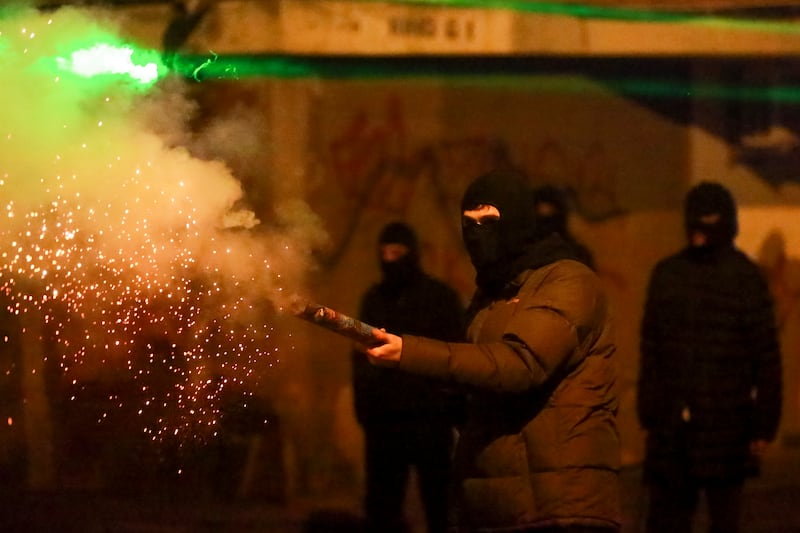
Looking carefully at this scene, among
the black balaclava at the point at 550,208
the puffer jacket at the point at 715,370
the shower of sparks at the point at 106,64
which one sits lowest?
the puffer jacket at the point at 715,370

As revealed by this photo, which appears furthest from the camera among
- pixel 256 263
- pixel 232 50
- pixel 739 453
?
pixel 232 50

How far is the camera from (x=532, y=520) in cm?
352

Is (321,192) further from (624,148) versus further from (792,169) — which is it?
(792,169)

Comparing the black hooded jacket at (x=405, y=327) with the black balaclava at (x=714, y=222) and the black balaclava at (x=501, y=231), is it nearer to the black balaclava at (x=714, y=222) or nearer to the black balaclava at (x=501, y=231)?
the black balaclava at (x=714, y=222)

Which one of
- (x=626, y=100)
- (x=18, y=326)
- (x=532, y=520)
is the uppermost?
(x=626, y=100)

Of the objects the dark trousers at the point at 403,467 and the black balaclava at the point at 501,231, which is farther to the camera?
the dark trousers at the point at 403,467

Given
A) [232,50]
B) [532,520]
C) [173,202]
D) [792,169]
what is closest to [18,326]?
[173,202]

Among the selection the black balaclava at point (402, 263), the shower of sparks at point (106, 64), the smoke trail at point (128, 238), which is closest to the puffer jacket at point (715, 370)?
the black balaclava at point (402, 263)

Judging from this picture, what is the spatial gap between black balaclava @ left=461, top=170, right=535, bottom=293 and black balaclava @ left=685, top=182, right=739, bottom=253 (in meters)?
1.90

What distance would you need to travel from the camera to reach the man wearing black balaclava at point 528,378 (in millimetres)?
3396

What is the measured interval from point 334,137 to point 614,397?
14.5 ft

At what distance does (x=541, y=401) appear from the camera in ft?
11.7

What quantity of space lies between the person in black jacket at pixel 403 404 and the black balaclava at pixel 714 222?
1.25m

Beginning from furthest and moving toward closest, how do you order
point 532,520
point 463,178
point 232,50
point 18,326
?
point 463,178
point 232,50
point 18,326
point 532,520
